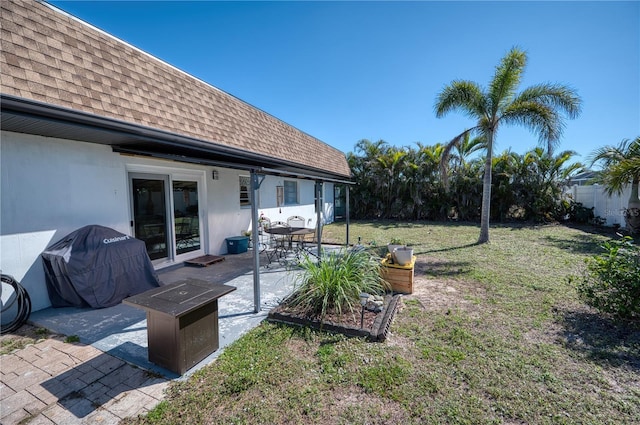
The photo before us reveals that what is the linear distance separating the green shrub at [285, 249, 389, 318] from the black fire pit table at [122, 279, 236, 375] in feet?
4.63

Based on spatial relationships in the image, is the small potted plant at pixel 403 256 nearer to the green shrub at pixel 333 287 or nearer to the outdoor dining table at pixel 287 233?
the green shrub at pixel 333 287

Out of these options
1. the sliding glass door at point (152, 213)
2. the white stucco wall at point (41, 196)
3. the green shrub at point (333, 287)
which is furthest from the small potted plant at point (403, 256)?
the white stucco wall at point (41, 196)

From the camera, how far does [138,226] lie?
5594mm

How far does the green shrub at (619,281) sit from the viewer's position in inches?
134

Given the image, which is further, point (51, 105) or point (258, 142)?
point (258, 142)

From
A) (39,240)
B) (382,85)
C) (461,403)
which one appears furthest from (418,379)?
(382,85)

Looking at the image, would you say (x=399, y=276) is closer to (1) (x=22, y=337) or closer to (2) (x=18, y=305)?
(1) (x=22, y=337)

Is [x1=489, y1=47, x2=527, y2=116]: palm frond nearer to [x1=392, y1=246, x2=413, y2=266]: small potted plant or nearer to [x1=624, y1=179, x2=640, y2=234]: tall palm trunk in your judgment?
[x1=624, y1=179, x2=640, y2=234]: tall palm trunk

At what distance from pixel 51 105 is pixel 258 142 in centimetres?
421

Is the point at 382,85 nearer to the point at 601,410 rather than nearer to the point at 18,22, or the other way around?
the point at 18,22

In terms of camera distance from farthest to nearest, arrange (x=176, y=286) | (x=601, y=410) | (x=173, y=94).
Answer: (x=173, y=94), (x=176, y=286), (x=601, y=410)

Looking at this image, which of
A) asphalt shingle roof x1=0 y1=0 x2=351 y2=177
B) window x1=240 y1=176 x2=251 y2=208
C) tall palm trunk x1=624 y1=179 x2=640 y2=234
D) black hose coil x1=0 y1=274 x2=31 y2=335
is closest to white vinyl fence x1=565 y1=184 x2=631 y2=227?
tall palm trunk x1=624 y1=179 x2=640 y2=234

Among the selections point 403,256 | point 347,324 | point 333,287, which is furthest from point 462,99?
point 347,324

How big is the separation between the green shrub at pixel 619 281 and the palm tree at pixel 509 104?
18.9 feet
